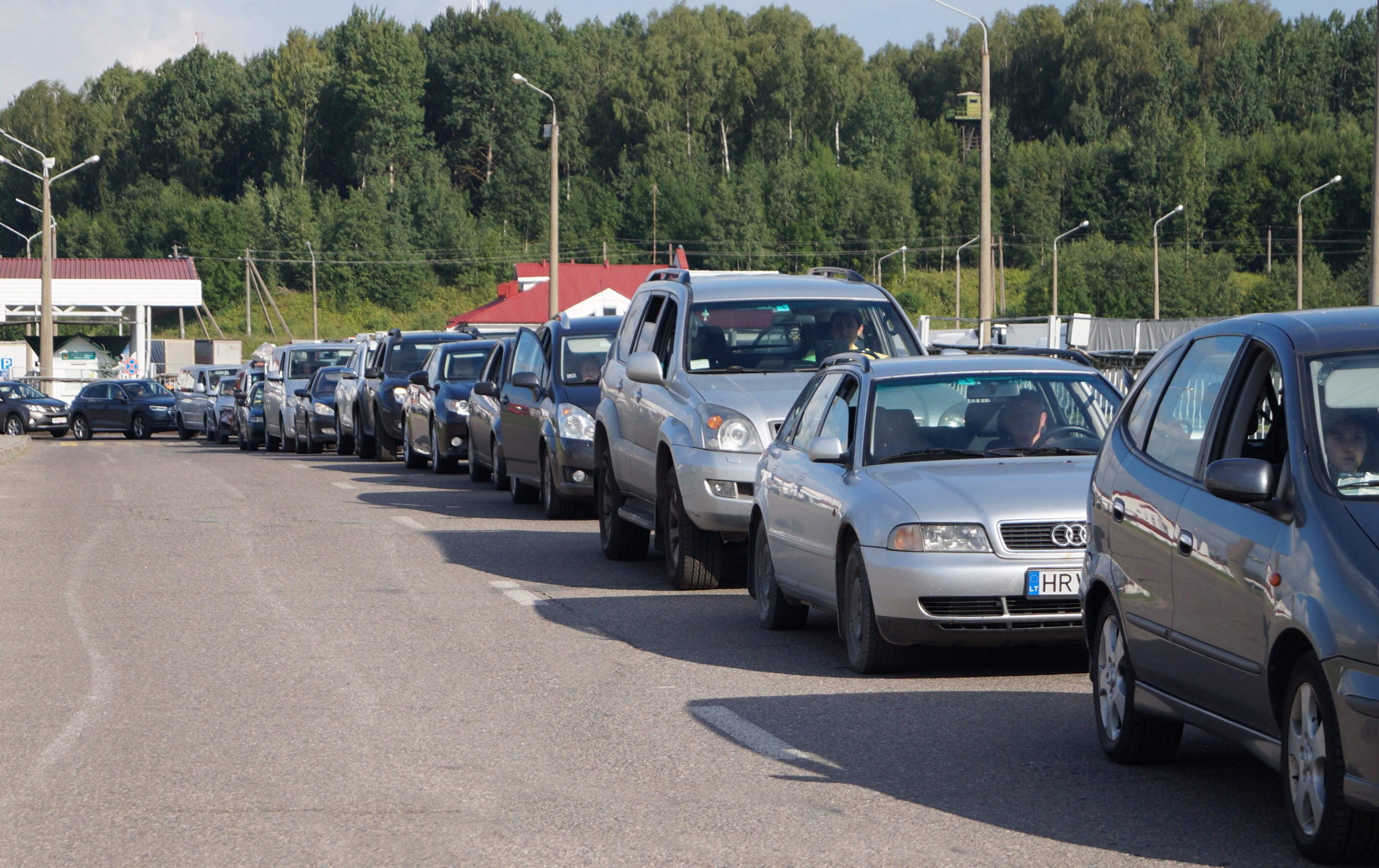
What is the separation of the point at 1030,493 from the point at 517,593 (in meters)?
4.60

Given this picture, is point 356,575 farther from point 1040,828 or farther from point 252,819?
point 1040,828

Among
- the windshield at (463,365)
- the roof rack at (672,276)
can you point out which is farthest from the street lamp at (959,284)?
the roof rack at (672,276)

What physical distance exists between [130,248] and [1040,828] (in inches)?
4688

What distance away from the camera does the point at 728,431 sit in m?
11.1

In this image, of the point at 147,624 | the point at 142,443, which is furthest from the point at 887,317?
the point at 142,443

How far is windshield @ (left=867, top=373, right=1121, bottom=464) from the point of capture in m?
8.84

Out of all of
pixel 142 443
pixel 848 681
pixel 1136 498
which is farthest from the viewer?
pixel 142 443

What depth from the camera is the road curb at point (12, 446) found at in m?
32.2

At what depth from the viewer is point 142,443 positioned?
140ft

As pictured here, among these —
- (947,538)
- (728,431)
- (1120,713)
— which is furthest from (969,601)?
(728,431)

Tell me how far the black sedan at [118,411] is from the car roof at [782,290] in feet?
122

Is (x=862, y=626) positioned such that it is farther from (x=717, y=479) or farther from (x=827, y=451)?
(x=717, y=479)

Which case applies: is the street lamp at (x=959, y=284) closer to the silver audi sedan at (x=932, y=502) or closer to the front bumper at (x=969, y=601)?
the silver audi sedan at (x=932, y=502)

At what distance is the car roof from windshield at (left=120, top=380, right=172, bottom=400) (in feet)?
123
